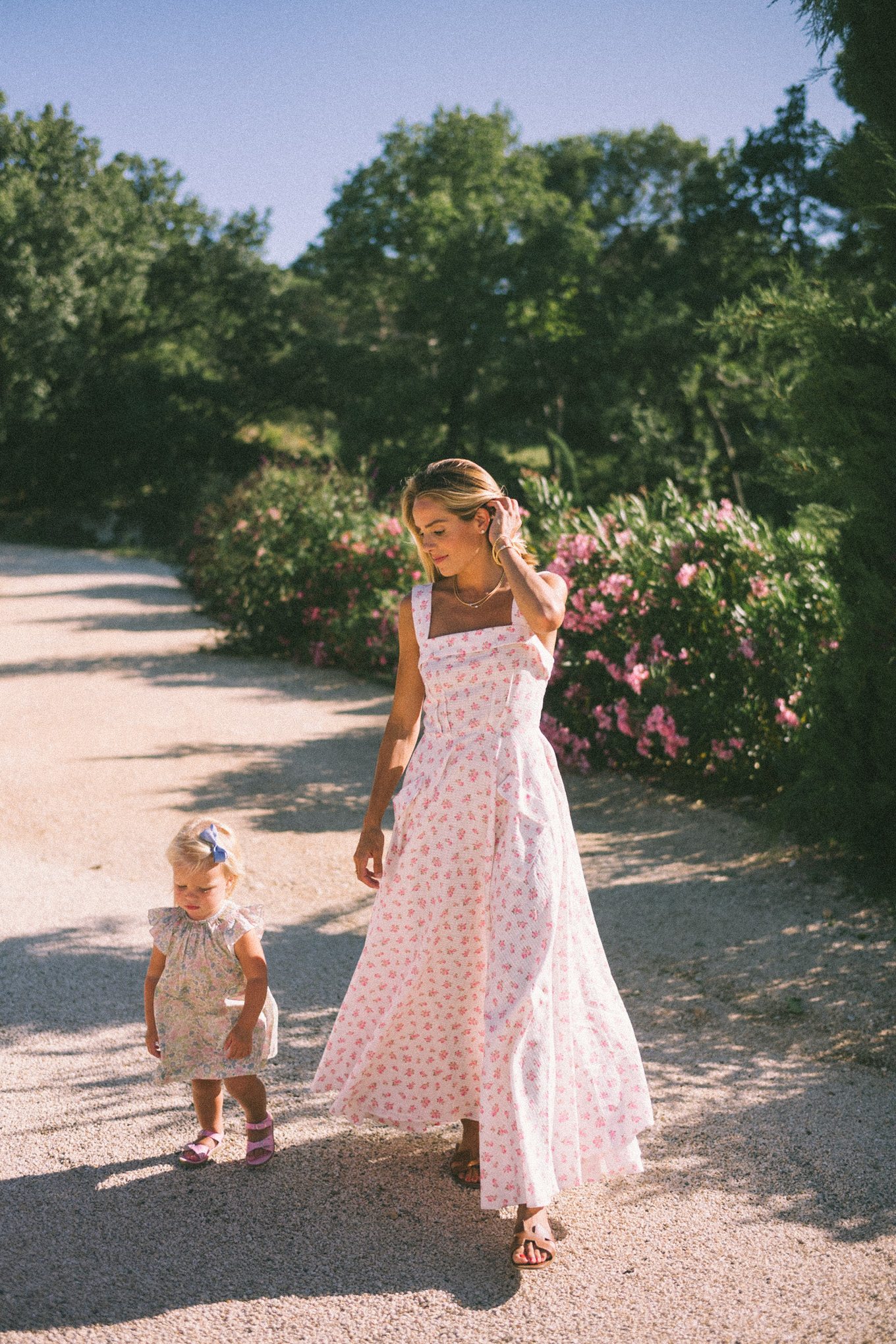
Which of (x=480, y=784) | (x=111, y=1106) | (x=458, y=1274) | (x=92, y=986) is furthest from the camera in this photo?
(x=92, y=986)

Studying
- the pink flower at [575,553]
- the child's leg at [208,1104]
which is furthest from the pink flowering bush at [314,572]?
the child's leg at [208,1104]

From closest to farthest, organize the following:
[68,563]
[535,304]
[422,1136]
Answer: [422,1136] < [68,563] < [535,304]

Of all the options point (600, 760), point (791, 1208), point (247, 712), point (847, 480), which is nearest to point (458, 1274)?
point (791, 1208)

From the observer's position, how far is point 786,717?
5699 mm

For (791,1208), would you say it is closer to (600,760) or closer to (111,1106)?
(111,1106)

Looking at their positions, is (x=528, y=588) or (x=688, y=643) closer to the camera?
(x=528, y=588)

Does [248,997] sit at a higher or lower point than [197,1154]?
higher

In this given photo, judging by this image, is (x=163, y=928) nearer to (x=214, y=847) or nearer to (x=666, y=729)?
(x=214, y=847)

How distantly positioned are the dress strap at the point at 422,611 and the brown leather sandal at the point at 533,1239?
1.39 m

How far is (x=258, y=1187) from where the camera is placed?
8.89 ft

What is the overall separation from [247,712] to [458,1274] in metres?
6.78

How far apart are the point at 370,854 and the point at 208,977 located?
1.67ft

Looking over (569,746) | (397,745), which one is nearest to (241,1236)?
(397,745)

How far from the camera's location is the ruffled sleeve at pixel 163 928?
2.74 m
